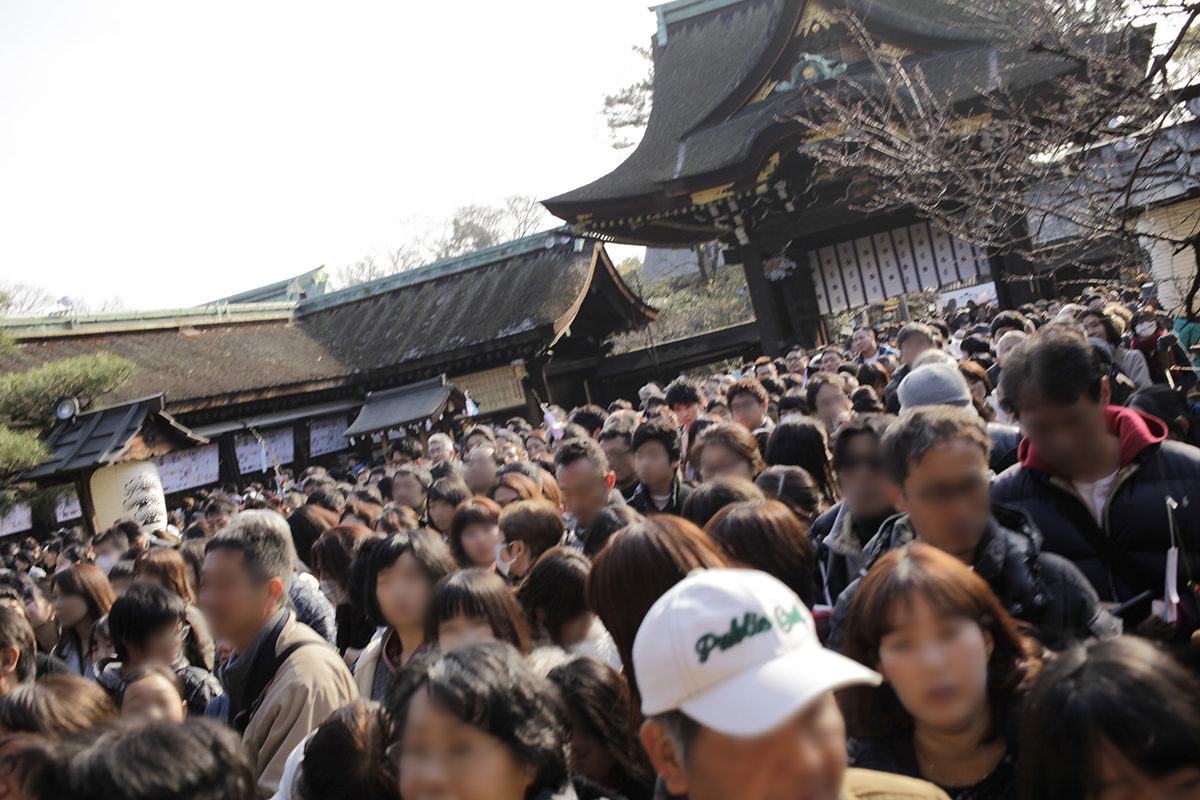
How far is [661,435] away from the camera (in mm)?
4930

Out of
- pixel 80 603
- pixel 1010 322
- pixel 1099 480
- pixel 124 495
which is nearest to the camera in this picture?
pixel 1099 480

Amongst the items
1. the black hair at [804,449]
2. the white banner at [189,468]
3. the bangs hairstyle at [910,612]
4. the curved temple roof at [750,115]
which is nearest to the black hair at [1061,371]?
the bangs hairstyle at [910,612]

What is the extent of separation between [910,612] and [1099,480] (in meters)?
1.15

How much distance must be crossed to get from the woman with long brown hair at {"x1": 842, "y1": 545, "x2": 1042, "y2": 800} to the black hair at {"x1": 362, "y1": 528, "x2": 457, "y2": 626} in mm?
1783

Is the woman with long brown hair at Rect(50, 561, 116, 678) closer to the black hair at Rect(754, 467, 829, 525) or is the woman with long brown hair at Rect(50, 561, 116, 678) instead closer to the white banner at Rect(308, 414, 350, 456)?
the black hair at Rect(754, 467, 829, 525)

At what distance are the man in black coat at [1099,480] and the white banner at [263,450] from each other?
50.7 feet

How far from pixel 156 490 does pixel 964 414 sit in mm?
11011

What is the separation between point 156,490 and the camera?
11.2 m

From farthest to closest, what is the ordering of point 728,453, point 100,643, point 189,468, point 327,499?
point 189,468
point 327,499
point 100,643
point 728,453

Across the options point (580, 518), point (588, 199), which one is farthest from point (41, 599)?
point (588, 199)

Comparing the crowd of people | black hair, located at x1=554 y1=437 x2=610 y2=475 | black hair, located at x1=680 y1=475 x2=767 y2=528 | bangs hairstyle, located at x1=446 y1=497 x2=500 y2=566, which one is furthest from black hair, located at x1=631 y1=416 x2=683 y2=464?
black hair, located at x1=680 y1=475 x2=767 y2=528

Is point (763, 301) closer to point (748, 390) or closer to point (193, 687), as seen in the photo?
point (748, 390)

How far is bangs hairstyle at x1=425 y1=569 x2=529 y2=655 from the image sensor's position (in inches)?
108

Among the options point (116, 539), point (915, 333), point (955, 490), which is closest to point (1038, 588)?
point (955, 490)
